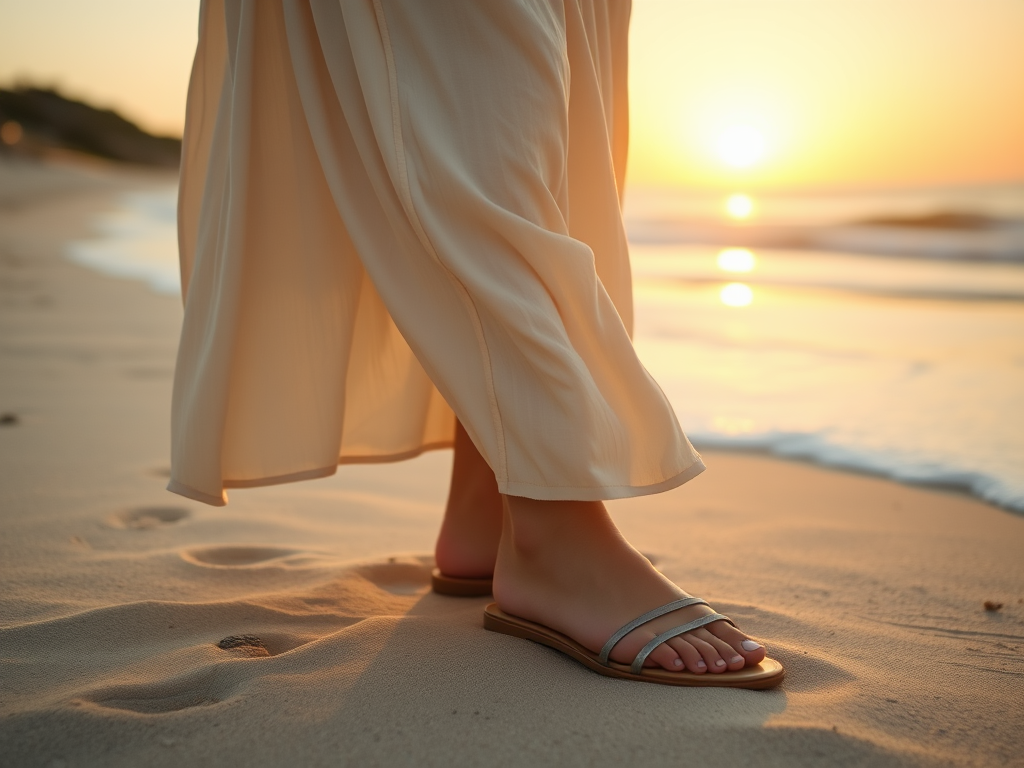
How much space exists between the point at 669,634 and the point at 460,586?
0.39 meters

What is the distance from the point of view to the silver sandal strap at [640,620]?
1.02 meters

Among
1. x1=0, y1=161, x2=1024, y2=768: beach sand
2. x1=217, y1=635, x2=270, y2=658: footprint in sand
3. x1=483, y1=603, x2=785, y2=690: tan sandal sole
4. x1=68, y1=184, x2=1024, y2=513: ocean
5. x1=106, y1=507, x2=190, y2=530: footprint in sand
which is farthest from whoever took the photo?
x1=68, y1=184, x2=1024, y2=513: ocean

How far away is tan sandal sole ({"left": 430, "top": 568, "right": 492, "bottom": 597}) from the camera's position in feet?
4.33

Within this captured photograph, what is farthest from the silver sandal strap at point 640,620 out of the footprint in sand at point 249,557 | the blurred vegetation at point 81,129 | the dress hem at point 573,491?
the blurred vegetation at point 81,129

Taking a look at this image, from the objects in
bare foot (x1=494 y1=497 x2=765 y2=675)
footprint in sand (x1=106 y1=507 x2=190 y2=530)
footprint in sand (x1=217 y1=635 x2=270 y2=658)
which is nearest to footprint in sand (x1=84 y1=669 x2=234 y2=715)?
footprint in sand (x1=217 y1=635 x2=270 y2=658)

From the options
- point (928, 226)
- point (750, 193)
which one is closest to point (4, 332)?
point (928, 226)

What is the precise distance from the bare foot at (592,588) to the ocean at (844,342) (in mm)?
1041

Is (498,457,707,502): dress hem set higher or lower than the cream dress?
lower

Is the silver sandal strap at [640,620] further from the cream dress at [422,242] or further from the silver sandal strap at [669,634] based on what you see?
the cream dress at [422,242]

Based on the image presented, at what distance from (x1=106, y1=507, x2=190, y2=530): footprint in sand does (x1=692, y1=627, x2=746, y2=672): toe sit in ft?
3.21

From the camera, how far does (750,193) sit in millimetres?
19109

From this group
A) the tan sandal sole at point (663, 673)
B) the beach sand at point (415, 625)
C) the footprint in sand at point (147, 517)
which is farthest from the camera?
the footprint in sand at point (147, 517)

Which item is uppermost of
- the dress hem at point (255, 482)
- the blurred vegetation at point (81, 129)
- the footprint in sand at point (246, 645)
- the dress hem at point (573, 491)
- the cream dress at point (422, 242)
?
the blurred vegetation at point (81, 129)

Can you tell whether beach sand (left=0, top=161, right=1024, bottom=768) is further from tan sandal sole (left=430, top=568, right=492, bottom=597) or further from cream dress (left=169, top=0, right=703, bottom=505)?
cream dress (left=169, top=0, right=703, bottom=505)
